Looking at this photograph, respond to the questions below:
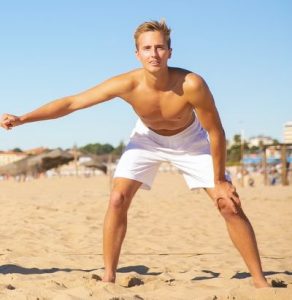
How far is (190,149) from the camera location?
12.2 feet

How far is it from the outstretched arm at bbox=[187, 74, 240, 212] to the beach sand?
2.10 feet

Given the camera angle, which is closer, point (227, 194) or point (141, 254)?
point (227, 194)

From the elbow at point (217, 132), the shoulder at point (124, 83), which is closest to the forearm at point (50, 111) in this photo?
the shoulder at point (124, 83)

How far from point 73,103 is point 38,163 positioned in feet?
110

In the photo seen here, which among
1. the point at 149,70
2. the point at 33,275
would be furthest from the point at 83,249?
the point at 149,70

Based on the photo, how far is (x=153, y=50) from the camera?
11.0ft

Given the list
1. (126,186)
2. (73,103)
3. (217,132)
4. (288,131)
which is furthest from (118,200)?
(288,131)

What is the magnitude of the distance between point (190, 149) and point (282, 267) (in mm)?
1821

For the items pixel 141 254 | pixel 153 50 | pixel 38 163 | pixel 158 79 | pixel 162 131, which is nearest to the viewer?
pixel 153 50

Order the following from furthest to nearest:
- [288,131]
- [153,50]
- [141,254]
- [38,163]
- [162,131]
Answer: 1. [38,163]
2. [288,131]
3. [141,254]
4. [162,131]
5. [153,50]

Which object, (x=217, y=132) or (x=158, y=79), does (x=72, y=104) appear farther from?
(x=217, y=132)

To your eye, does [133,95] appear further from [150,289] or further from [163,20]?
[150,289]

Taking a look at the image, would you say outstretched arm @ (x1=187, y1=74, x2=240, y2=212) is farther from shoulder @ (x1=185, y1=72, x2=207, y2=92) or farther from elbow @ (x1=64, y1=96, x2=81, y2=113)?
elbow @ (x1=64, y1=96, x2=81, y2=113)

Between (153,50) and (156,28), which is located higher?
(156,28)
